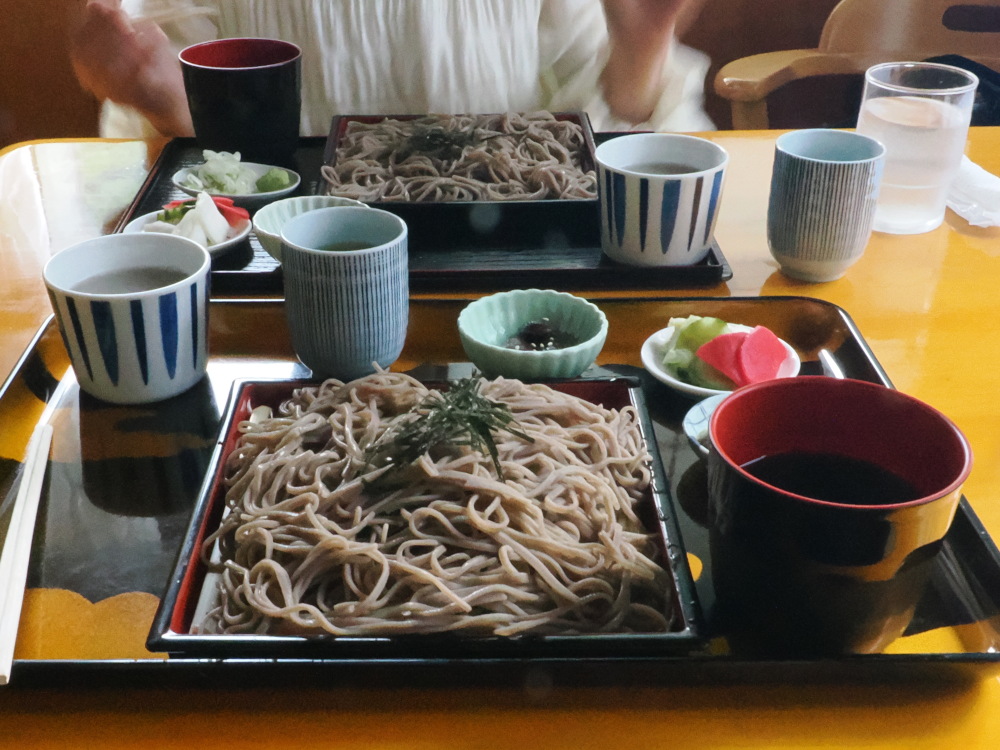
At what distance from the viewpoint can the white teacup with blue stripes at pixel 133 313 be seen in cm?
102

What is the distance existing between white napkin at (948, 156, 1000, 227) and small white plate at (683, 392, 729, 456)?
86 centimetres

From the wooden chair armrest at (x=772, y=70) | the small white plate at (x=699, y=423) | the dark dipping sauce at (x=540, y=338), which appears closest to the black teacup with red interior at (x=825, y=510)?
the small white plate at (x=699, y=423)

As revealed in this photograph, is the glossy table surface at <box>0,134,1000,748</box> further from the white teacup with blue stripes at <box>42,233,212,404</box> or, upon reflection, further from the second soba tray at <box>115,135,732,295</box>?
the second soba tray at <box>115,135,732,295</box>

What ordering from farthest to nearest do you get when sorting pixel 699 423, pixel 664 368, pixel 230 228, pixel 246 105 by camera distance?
pixel 246 105 → pixel 230 228 → pixel 664 368 → pixel 699 423

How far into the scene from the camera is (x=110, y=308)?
3.33ft

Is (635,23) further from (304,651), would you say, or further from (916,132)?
(304,651)

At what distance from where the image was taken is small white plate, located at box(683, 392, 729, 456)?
0.97 m

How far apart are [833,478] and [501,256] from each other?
2.65 feet

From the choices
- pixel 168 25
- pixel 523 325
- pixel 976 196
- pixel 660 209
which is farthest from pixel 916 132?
pixel 168 25

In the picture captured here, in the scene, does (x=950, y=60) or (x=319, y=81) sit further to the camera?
(x=950, y=60)

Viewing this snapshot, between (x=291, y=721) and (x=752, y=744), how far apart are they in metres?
0.35

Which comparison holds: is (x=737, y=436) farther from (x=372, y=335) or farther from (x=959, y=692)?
(x=372, y=335)

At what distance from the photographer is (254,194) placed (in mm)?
1585

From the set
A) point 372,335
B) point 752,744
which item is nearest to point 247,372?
point 372,335
